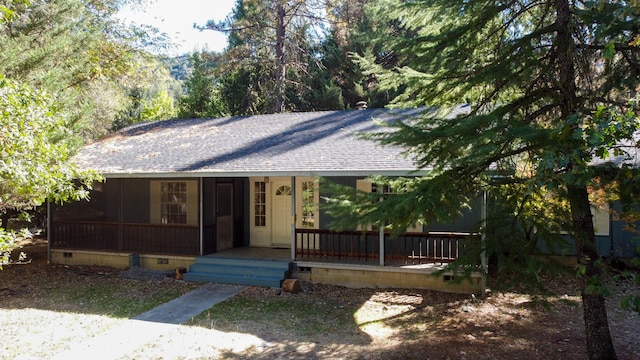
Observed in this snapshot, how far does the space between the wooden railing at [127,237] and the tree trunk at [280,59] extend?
41.7 feet

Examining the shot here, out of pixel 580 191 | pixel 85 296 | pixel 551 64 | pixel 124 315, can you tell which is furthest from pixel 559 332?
pixel 85 296

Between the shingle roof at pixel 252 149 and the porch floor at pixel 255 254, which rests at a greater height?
the shingle roof at pixel 252 149

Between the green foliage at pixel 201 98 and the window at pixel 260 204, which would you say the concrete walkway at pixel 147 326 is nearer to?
the window at pixel 260 204

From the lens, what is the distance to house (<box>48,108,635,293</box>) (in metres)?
10.6

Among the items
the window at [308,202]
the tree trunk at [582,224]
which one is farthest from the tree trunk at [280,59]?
the tree trunk at [582,224]

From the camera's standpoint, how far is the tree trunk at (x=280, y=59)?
24303 mm

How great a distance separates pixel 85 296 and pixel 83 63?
916 cm

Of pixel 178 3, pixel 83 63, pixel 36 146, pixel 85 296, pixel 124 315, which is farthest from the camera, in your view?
pixel 178 3

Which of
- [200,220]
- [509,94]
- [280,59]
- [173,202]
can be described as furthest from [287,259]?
[280,59]

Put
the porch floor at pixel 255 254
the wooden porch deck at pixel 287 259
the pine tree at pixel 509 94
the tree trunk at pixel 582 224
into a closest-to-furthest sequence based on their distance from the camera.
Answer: the pine tree at pixel 509 94 < the tree trunk at pixel 582 224 < the wooden porch deck at pixel 287 259 < the porch floor at pixel 255 254

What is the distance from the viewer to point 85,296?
402 inches

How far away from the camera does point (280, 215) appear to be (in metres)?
13.6

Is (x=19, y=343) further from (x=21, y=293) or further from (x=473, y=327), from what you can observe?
(x=473, y=327)

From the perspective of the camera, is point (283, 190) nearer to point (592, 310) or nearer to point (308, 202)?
point (308, 202)
